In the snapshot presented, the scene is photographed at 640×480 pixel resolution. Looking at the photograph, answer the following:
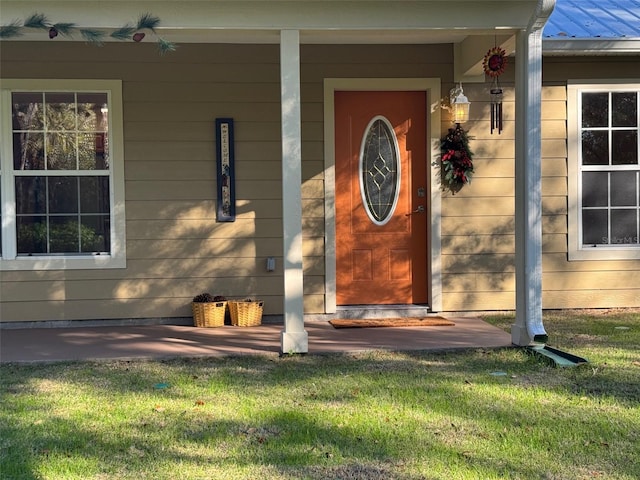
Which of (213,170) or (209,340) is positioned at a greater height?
(213,170)

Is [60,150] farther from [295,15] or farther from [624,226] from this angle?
[624,226]

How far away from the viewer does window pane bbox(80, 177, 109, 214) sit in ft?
22.5

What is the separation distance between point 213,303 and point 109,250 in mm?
1167

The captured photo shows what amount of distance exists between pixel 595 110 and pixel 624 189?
2.83 ft

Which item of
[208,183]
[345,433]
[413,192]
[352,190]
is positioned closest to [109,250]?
[208,183]

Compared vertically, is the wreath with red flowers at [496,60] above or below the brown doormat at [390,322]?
above

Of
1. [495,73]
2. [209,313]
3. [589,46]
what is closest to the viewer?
[495,73]

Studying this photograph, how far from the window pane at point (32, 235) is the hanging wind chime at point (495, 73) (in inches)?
172

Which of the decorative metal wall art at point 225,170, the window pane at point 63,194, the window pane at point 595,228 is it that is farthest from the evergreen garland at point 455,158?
the window pane at point 63,194

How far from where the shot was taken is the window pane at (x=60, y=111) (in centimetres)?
680

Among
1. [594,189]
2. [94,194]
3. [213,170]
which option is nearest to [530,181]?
[594,189]

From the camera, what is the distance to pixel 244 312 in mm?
6742

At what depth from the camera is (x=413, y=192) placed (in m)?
7.19

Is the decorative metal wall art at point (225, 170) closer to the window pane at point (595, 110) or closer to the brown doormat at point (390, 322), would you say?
the brown doormat at point (390, 322)
